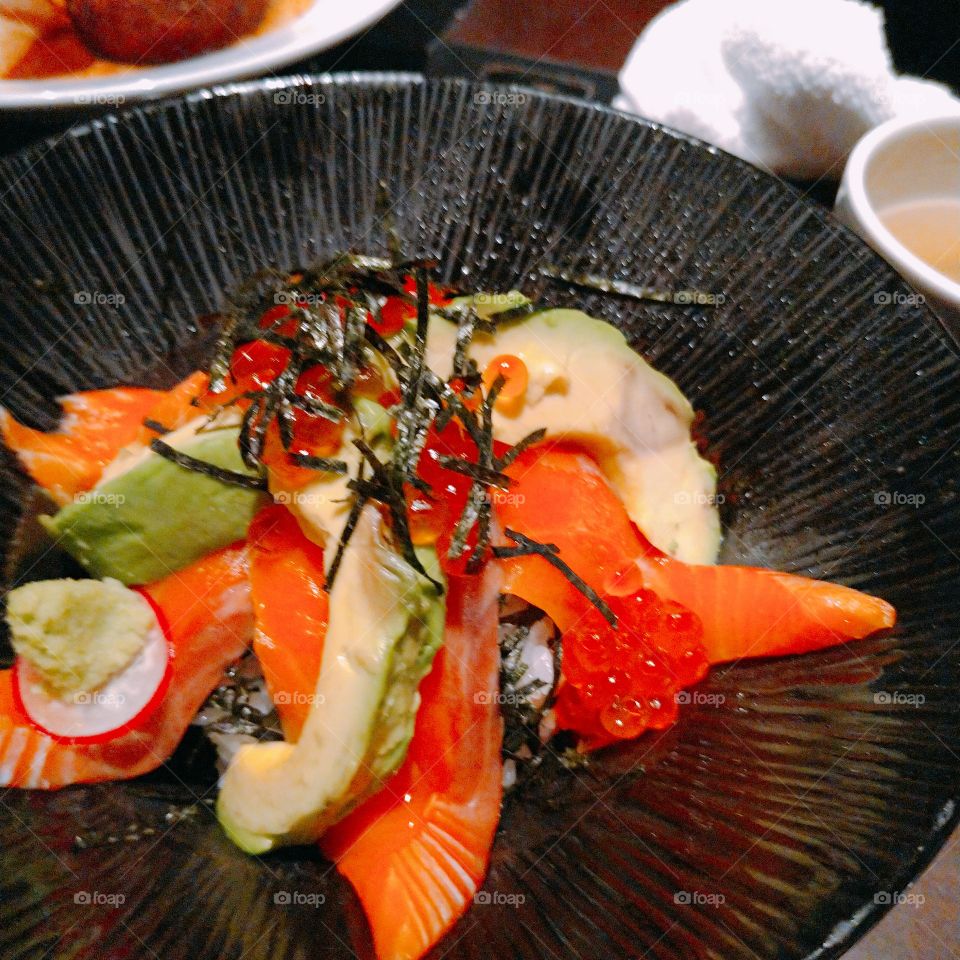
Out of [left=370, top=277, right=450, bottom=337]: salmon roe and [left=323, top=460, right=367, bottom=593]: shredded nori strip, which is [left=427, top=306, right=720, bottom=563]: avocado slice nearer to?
[left=370, top=277, right=450, bottom=337]: salmon roe

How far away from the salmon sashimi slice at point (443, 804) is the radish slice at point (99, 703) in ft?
1.09

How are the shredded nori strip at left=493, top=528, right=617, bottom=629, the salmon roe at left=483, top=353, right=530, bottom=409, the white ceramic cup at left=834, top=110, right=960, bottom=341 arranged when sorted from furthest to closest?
the white ceramic cup at left=834, top=110, right=960, bottom=341 → the salmon roe at left=483, top=353, right=530, bottom=409 → the shredded nori strip at left=493, top=528, right=617, bottom=629

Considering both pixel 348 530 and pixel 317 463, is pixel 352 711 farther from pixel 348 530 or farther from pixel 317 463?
pixel 317 463

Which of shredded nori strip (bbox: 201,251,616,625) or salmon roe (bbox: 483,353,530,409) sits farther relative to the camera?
salmon roe (bbox: 483,353,530,409)

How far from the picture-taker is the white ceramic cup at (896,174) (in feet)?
5.01

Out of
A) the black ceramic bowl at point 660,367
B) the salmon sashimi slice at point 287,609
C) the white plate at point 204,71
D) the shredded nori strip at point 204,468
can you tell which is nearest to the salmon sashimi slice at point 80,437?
the black ceramic bowl at point 660,367

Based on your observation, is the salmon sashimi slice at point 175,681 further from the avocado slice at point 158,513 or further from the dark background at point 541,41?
the dark background at point 541,41

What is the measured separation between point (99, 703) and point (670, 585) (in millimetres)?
872

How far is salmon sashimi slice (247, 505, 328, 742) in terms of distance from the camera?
1.09 meters

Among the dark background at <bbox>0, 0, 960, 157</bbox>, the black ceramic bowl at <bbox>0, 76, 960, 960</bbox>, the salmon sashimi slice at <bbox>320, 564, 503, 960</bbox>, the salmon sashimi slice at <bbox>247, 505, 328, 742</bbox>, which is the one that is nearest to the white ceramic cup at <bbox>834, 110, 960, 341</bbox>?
the black ceramic bowl at <bbox>0, 76, 960, 960</bbox>

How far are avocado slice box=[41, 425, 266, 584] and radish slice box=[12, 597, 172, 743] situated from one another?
0.46 feet

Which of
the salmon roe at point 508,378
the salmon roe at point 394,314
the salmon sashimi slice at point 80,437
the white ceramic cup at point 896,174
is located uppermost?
the white ceramic cup at point 896,174

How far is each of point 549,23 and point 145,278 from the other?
6.06 ft

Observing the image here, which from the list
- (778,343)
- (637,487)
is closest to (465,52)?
(778,343)
